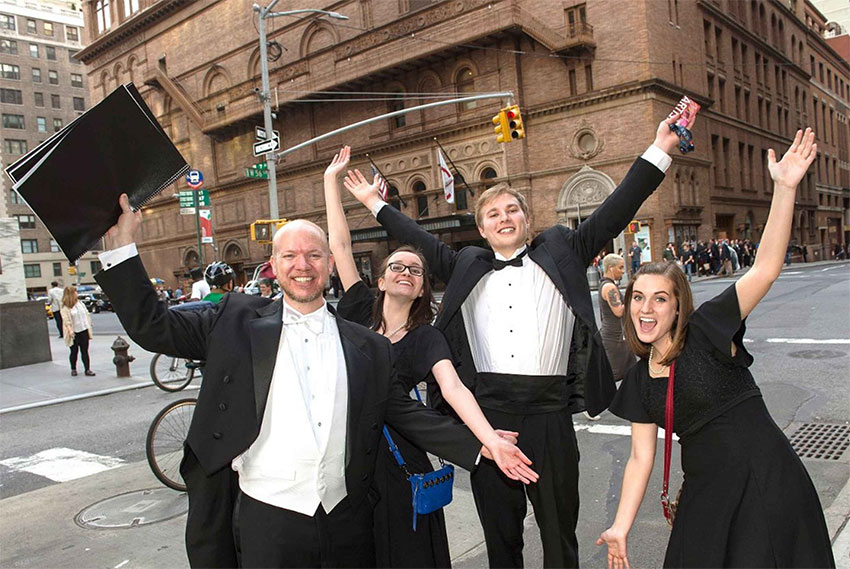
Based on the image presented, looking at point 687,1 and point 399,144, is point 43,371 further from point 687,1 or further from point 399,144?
point 687,1

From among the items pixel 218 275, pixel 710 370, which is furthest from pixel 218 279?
pixel 710 370

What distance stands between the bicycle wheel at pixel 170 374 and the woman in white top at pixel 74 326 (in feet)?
9.62

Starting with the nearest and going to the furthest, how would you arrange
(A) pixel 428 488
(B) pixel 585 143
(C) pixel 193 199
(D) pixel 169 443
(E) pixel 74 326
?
(A) pixel 428 488 < (D) pixel 169 443 < (E) pixel 74 326 < (C) pixel 193 199 < (B) pixel 585 143

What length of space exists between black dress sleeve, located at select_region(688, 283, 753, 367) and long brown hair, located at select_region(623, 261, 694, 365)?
0.17 ft

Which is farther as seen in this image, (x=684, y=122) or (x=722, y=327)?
(x=684, y=122)

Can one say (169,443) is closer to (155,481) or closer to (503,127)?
(155,481)

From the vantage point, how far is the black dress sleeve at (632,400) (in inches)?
106

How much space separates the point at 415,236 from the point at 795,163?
79.4 inches

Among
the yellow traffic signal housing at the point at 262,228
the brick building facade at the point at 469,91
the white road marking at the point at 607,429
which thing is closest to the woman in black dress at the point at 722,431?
the white road marking at the point at 607,429

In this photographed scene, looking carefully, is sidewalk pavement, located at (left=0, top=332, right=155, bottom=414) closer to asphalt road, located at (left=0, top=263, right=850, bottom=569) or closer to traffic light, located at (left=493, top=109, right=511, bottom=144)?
asphalt road, located at (left=0, top=263, right=850, bottom=569)

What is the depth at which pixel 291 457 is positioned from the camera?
243 cm

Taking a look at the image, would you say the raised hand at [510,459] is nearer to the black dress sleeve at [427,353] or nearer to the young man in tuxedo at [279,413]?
the young man in tuxedo at [279,413]

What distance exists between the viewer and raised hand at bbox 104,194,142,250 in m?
2.49

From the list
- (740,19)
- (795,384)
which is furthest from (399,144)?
(795,384)
